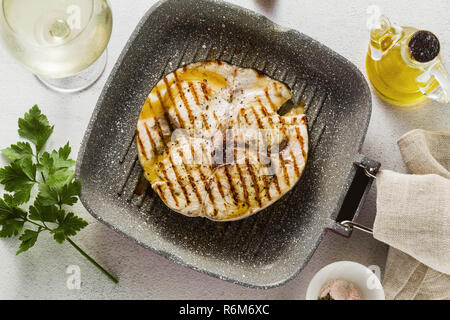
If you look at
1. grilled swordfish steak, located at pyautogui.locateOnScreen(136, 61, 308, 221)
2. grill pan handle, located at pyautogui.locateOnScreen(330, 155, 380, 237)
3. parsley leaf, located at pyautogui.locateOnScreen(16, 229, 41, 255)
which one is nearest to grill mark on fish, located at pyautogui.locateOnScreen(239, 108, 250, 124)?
grilled swordfish steak, located at pyautogui.locateOnScreen(136, 61, 308, 221)

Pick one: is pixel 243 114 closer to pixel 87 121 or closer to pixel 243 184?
pixel 243 184

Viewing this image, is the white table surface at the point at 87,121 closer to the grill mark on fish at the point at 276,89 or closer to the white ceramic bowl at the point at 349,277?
the white ceramic bowl at the point at 349,277

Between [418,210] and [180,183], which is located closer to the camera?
[418,210]

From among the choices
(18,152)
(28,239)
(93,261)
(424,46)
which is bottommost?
(93,261)

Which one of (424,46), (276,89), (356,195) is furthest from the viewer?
(276,89)

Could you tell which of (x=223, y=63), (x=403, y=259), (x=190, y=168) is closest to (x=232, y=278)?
(x=190, y=168)

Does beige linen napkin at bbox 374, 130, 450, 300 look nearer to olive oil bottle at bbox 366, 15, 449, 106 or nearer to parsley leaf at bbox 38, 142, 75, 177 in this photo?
olive oil bottle at bbox 366, 15, 449, 106

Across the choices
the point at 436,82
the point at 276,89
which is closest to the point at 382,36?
the point at 436,82
